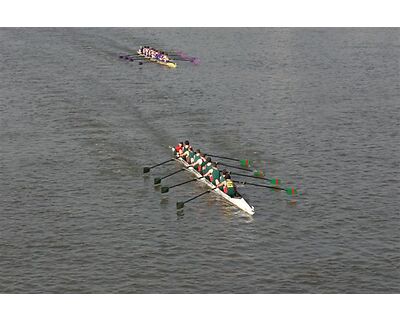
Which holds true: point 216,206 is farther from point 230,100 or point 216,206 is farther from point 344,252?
point 230,100

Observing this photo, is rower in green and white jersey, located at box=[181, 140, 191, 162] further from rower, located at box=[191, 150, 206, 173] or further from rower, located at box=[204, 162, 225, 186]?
rower, located at box=[204, 162, 225, 186]

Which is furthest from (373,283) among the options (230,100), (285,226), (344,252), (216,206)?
(230,100)

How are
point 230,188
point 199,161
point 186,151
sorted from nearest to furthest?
point 230,188
point 199,161
point 186,151

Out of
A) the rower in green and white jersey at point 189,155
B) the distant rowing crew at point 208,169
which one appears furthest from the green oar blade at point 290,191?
the rower in green and white jersey at point 189,155

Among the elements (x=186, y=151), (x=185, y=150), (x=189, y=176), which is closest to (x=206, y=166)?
(x=189, y=176)

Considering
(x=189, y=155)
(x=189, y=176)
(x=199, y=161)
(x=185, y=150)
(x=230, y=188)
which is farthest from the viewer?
(x=185, y=150)

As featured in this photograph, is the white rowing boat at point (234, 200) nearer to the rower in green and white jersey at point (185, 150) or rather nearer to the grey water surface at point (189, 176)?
the grey water surface at point (189, 176)

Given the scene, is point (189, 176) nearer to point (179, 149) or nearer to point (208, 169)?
point (208, 169)
